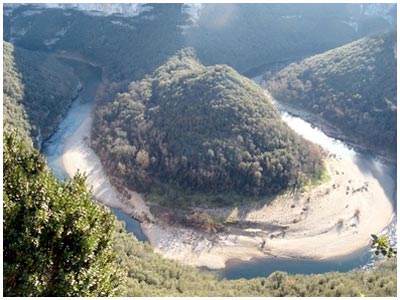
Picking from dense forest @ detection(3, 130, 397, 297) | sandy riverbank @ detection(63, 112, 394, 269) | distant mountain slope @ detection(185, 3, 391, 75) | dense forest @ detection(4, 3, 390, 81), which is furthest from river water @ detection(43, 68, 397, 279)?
distant mountain slope @ detection(185, 3, 391, 75)

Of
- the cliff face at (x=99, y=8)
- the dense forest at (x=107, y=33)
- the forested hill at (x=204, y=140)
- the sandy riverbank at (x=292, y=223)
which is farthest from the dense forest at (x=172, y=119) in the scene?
the sandy riverbank at (x=292, y=223)

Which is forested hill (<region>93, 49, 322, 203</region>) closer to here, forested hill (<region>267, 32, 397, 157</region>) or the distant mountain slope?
forested hill (<region>267, 32, 397, 157</region>)

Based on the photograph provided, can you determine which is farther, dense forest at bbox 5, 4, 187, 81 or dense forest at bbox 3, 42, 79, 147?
dense forest at bbox 5, 4, 187, 81

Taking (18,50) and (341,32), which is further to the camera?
(341,32)

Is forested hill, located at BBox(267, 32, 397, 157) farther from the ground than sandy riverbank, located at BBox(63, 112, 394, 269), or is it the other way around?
forested hill, located at BBox(267, 32, 397, 157)

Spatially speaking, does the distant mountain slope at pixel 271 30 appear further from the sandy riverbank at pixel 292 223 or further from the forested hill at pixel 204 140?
the sandy riverbank at pixel 292 223

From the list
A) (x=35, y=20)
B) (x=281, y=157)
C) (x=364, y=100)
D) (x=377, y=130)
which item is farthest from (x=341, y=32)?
(x=35, y=20)

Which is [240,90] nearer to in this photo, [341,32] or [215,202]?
[215,202]
